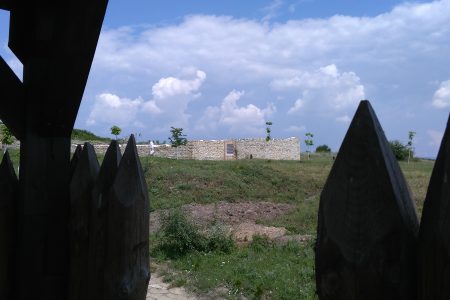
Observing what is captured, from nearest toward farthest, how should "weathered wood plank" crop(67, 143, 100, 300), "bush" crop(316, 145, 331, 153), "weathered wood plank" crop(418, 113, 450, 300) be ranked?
"weathered wood plank" crop(418, 113, 450, 300)
"weathered wood plank" crop(67, 143, 100, 300)
"bush" crop(316, 145, 331, 153)

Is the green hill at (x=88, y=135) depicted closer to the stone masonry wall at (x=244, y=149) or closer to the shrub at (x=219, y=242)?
the stone masonry wall at (x=244, y=149)

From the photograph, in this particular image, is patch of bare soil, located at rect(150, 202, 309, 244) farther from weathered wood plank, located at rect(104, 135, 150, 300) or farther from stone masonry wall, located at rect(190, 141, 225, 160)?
stone masonry wall, located at rect(190, 141, 225, 160)

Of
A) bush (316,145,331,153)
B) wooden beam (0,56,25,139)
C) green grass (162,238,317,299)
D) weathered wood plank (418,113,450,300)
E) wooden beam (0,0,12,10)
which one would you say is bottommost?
green grass (162,238,317,299)

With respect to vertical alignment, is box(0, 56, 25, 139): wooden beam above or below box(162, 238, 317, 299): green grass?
above

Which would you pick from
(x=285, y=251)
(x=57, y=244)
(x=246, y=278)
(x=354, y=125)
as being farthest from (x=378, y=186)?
(x=285, y=251)

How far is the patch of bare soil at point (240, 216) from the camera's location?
9.09 m

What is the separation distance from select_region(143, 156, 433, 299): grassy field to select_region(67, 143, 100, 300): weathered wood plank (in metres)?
3.95

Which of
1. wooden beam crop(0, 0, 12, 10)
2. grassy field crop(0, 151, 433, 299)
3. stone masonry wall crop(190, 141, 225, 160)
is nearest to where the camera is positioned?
wooden beam crop(0, 0, 12, 10)

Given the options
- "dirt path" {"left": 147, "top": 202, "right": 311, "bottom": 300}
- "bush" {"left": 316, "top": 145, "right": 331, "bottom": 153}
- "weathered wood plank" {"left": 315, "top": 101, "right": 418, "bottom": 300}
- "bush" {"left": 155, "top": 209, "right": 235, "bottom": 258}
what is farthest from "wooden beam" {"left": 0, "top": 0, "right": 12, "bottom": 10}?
"bush" {"left": 316, "top": 145, "right": 331, "bottom": 153}

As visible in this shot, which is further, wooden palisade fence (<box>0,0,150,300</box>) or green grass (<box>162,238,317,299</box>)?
green grass (<box>162,238,317,299</box>)

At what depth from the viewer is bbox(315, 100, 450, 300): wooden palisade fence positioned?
858mm

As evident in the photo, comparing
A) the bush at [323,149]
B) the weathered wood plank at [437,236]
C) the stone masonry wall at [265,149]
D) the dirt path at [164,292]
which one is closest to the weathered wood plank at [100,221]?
the weathered wood plank at [437,236]

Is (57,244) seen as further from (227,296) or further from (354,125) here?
(227,296)

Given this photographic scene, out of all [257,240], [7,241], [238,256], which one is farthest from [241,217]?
[7,241]
